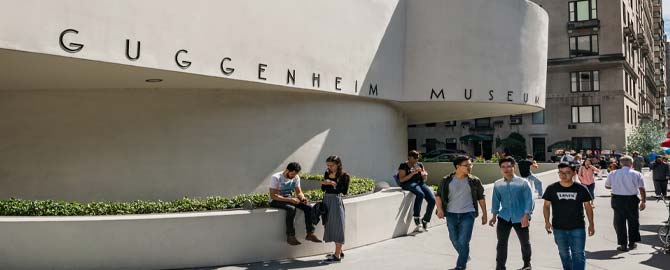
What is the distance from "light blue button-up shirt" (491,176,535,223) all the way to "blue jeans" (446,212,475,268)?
1.37ft

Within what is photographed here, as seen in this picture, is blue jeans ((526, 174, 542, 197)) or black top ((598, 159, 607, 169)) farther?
black top ((598, 159, 607, 169))

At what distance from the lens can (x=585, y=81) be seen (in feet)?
148

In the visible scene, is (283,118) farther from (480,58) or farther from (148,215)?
(480,58)

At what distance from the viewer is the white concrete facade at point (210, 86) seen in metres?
8.36

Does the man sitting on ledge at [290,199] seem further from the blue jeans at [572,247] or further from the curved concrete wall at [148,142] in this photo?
the blue jeans at [572,247]

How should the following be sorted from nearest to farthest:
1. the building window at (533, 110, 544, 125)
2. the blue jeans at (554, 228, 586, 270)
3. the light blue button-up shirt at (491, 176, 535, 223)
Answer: the blue jeans at (554, 228, 586, 270) → the light blue button-up shirt at (491, 176, 535, 223) → the building window at (533, 110, 544, 125)

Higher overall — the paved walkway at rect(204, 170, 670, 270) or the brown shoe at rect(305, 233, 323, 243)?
the brown shoe at rect(305, 233, 323, 243)

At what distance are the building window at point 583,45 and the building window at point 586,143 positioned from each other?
7.83 metres

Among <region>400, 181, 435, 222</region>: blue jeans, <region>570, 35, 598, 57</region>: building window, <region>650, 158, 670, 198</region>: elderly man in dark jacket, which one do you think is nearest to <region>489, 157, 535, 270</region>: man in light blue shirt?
<region>400, 181, 435, 222</region>: blue jeans

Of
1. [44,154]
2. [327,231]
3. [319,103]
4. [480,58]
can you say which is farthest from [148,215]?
[480,58]

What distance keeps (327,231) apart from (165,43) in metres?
4.45

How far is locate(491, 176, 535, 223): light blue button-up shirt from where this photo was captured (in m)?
6.93

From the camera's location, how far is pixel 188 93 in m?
11.3

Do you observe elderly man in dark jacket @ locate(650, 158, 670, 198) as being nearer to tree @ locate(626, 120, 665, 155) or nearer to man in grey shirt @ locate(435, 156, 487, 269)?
man in grey shirt @ locate(435, 156, 487, 269)
